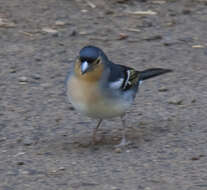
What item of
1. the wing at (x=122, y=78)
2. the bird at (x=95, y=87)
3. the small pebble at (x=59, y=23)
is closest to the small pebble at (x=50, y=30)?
the small pebble at (x=59, y=23)

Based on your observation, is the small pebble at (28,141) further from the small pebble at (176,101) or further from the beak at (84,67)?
the small pebble at (176,101)

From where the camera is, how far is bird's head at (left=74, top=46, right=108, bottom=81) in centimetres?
646

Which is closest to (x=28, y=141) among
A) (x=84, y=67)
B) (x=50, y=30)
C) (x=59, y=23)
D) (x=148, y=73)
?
(x=84, y=67)

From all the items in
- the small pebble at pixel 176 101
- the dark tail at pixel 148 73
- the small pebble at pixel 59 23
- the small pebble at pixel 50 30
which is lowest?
the small pebble at pixel 176 101

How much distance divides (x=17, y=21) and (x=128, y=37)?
5.45 ft

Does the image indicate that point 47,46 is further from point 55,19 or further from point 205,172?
point 205,172

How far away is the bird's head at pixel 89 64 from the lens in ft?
21.2

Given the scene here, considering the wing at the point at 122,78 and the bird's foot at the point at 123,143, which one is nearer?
the wing at the point at 122,78

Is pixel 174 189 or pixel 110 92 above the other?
pixel 110 92

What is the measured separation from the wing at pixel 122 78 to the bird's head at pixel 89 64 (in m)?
0.17

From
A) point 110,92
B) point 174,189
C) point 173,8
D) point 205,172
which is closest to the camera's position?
point 174,189

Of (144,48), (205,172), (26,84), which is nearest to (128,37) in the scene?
(144,48)

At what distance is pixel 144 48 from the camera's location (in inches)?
385

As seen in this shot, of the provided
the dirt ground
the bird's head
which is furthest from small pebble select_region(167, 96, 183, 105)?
the bird's head
